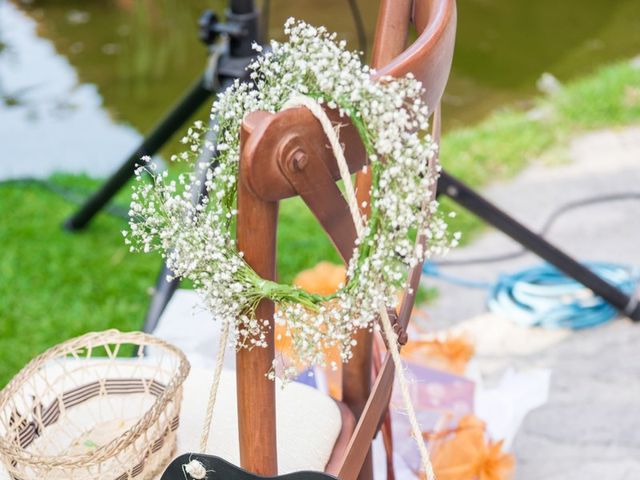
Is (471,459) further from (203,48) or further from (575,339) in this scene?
(203,48)

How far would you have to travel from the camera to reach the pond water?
432 centimetres

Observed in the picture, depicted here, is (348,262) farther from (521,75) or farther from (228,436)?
(521,75)

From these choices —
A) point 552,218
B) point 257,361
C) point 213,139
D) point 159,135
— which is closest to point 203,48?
point 552,218

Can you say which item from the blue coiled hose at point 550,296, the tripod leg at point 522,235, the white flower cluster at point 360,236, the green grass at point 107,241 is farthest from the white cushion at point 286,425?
the blue coiled hose at point 550,296

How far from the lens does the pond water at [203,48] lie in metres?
4.32

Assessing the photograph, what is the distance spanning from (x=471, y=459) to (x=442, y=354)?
32cm

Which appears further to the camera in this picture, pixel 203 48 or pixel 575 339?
pixel 203 48

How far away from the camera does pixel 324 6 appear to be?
563cm

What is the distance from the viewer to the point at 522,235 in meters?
1.94

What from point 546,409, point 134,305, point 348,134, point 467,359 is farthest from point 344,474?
point 134,305

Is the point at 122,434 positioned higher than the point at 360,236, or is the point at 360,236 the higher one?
the point at 360,236

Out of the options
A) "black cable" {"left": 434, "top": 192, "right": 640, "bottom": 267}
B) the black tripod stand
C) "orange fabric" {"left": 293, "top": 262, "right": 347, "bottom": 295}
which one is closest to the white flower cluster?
the black tripod stand

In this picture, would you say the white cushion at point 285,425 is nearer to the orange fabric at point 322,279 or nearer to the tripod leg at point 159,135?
the orange fabric at point 322,279

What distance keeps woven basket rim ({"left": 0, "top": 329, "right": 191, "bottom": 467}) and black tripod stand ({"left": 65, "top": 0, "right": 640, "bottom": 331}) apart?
0.64m
